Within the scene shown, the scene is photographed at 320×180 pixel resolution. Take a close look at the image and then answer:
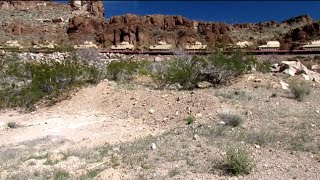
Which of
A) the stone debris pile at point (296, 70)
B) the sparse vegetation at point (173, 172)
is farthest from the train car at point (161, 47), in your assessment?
the sparse vegetation at point (173, 172)

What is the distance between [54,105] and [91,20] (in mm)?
49744

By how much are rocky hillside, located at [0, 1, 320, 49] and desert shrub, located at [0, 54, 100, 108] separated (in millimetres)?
33368

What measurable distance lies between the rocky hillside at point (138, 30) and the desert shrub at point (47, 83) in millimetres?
33368

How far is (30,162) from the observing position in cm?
933

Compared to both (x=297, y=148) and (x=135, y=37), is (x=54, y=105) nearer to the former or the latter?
(x=297, y=148)

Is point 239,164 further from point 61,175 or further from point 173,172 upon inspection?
point 61,175

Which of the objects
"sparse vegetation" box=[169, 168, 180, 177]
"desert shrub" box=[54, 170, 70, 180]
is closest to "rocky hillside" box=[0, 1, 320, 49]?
"sparse vegetation" box=[169, 168, 180, 177]

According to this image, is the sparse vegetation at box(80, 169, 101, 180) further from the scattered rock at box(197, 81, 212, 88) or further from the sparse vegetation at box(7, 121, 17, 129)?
the scattered rock at box(197, 81, 212, 88)

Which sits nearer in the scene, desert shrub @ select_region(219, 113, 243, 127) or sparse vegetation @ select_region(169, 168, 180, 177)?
sparse vegetation @ select_region(169, 168, 180, 177)

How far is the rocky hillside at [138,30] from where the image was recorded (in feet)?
184

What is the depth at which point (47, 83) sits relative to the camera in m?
17.0

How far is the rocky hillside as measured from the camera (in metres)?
56.0

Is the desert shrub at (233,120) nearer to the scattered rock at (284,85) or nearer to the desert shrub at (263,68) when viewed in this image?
the scattered rock at (284,85)

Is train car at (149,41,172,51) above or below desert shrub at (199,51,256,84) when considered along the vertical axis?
above
